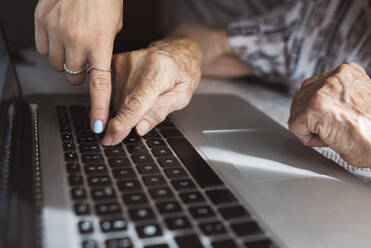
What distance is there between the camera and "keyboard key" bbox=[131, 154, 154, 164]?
0.48 m

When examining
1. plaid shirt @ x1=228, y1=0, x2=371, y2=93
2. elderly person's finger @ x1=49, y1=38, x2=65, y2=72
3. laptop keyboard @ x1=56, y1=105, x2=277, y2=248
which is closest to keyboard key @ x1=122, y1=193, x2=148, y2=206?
laptop keyboard @ x1=56, y1=105, x2=277, y2=248

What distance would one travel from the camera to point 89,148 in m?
0.51

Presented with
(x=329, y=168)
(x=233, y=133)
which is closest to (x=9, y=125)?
(x=233, y=133)

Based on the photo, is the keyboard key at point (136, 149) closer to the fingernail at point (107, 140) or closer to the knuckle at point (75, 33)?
the fingernail at point (107, 140)

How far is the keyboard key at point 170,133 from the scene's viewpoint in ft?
1.90

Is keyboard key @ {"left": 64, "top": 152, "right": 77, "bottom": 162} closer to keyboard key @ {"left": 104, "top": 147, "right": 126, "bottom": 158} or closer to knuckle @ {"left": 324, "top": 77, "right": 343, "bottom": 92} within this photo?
keyboard key @ {"left": 104, "top": 147, "right": 126, "bottom": 158}

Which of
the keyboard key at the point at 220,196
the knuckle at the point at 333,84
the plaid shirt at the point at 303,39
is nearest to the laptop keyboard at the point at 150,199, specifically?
the keyboard key at the point at 220,196

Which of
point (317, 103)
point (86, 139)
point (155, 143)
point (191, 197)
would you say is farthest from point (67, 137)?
point (317, 103)

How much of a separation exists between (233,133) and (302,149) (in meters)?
0.12

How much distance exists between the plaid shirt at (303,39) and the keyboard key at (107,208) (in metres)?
0.67

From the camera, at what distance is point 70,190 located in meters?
0.40

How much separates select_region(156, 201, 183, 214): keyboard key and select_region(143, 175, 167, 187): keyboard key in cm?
4

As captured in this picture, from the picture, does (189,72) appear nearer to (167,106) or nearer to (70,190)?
(167,106)

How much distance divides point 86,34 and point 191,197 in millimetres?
312
